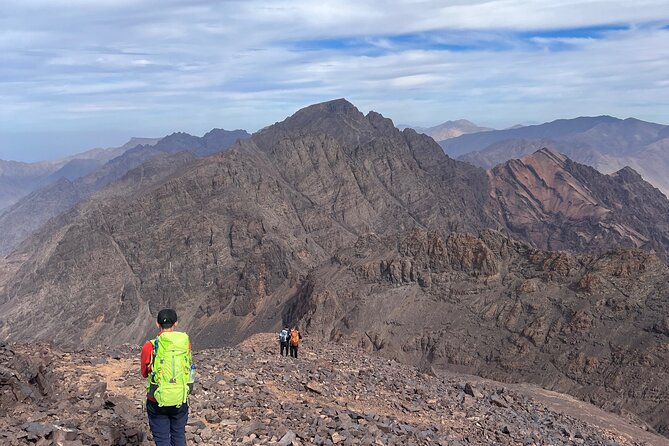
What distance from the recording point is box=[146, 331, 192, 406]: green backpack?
974 cm

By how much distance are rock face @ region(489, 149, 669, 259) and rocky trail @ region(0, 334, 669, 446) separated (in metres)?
111

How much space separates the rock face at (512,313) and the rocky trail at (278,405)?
67.0 feet

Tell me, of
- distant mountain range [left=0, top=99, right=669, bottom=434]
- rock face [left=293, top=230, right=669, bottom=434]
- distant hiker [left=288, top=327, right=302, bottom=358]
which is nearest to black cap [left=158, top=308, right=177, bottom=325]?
distant hiker [left=288, top=327, right=302, bottom=358]

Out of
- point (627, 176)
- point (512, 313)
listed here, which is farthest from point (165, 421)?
point (627, 176)

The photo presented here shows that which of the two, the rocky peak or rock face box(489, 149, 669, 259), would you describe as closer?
rock face box(489, 149, 669, 259)

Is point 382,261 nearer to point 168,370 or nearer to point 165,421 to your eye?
point 165,421

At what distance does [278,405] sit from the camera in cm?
1634

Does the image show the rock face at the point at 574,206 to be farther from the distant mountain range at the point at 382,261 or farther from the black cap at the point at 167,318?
the black cap at the point at 167,318

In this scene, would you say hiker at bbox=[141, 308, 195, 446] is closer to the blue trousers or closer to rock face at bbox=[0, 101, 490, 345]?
the blue trousers

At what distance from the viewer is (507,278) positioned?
62719mm

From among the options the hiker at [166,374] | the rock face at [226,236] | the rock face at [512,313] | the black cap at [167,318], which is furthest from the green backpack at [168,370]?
the rock face at [226,236]

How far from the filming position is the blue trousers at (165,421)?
32.8 feet

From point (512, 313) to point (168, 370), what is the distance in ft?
173

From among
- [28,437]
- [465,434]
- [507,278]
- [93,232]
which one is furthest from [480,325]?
[93,232]
